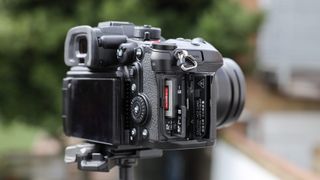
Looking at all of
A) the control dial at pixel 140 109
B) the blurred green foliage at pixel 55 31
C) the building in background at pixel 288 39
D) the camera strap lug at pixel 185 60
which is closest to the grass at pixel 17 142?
the blurred green foliage at pixel 55 31

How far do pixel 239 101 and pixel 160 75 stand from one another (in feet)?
1.98

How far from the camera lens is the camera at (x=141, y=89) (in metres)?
1.99

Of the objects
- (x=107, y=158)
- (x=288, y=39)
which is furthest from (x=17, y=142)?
(x=107, y=158)

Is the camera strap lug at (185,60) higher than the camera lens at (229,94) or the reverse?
higher

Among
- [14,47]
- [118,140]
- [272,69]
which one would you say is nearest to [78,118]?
[118,140]

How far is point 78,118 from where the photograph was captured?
236 cm

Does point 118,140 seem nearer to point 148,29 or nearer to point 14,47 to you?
point 148,29

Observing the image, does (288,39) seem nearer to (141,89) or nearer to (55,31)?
(55,31)

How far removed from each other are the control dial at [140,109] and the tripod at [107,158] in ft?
0.87

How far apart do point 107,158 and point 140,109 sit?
35 centimetres

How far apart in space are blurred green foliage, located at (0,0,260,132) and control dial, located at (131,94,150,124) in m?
3.90

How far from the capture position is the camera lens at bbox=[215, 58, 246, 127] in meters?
2.41

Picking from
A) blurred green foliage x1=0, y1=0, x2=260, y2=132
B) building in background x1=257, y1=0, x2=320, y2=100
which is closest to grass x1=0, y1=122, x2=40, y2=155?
blurred green foliage x1=0, y1=0, x2=260, y2=132

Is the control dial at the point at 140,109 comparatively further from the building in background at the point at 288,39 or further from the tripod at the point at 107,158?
the building in background at the point at 288,39
